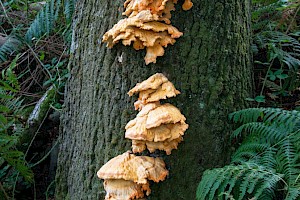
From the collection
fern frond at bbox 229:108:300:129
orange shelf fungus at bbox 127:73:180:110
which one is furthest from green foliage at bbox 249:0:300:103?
orange shelf fungus at bbox 127:73:180:110

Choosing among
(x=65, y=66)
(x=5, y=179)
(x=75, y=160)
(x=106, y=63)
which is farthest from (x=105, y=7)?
(x=5, y=179)

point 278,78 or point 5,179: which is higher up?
point 278,78

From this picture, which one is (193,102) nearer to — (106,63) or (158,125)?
(158,125)

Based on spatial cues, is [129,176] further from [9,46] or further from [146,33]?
[9,46]

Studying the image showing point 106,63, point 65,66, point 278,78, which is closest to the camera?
point 106,63

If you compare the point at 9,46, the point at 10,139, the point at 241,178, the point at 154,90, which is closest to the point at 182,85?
the point at 154,90

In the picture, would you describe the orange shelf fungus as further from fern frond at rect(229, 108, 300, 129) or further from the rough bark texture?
fern frond at rect(229, 108, 300, 129)

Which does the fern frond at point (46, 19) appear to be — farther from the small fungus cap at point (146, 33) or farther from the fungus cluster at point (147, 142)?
the fungus cluster at point (147, 142)
